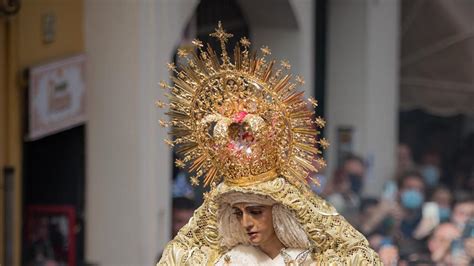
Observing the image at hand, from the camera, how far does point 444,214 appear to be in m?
21.3

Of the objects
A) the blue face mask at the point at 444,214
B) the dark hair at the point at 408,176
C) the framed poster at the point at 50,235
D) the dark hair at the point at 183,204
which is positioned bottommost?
the framed poster at the point at 50,235

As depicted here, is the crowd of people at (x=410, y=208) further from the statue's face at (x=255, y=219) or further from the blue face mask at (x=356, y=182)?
the statue's face at (x=255, y=219)

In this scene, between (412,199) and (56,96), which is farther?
(412,199)

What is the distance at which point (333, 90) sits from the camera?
25141 mm

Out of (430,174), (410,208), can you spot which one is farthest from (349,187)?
(430,174)

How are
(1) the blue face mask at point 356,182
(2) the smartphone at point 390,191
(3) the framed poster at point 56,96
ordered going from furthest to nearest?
1. (1) the blue face mask at point 356,182
2. (2) the smartphone at point 390,191
3. (3) the framed poster at point 56,96

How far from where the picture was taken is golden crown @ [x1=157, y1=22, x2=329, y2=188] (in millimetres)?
12555

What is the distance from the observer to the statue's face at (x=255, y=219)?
41.3 ft

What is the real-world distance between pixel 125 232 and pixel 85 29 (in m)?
1.90

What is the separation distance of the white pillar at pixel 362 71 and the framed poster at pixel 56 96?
549cm

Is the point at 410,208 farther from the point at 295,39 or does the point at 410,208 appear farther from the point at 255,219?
the point at 255,219

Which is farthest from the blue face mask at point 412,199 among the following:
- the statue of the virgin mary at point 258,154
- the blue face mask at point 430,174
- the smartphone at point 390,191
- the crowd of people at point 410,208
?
the statue of the virgin mary at point 258,154

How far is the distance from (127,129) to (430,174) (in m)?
5.19

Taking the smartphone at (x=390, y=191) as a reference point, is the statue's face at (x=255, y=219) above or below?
below
